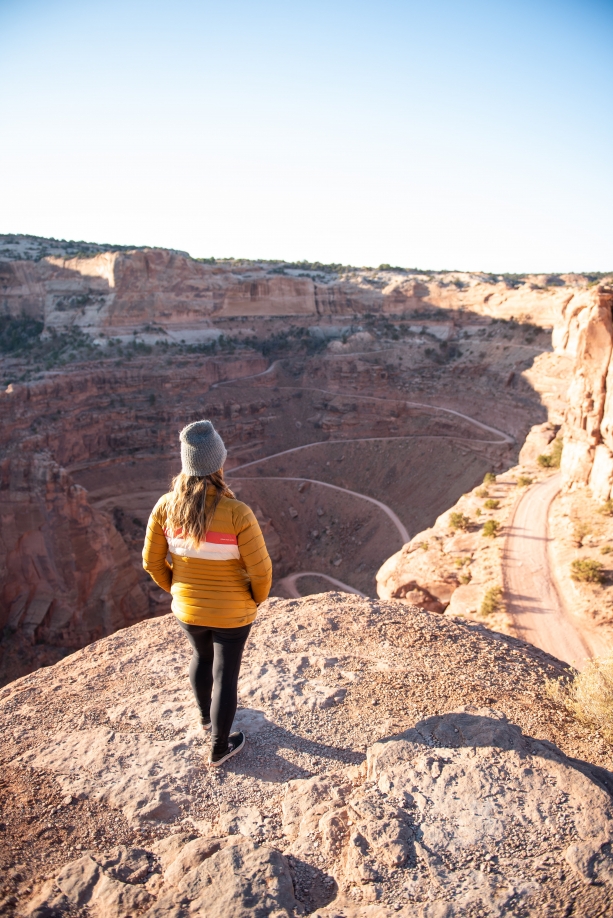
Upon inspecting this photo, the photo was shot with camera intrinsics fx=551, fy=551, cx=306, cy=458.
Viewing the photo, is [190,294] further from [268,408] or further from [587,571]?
[587,571]

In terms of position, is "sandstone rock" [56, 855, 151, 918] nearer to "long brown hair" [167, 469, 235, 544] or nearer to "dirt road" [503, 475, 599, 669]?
"long brown hair" [167, 469, 235, 544]

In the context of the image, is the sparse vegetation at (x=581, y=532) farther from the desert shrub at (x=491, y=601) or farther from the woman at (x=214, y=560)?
the woman at (x=214, y=560)

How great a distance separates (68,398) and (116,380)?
4.61 metres

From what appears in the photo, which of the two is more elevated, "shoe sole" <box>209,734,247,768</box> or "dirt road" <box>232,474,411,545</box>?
"shoe sole" <box>209,734,247,768</box>

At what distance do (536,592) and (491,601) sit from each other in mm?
1388

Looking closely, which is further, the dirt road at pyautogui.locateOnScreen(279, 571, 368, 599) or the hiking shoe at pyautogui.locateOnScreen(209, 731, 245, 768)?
the dirt road at pyautogui.locateOnScreen(279, 571, 368, 599)

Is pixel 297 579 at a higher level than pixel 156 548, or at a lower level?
lower

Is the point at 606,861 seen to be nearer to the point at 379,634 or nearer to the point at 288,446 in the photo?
the point at 379,634

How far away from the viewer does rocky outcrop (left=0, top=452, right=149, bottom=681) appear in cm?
2025

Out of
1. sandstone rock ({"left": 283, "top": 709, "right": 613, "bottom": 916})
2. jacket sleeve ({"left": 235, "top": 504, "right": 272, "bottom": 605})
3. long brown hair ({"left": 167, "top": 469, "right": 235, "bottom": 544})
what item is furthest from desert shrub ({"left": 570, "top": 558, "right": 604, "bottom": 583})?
long brown hair ({"left": 167, "top": 469, "right": 235, "bottom": 544})

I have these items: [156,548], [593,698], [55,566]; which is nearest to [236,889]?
[156,548]

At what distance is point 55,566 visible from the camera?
21375 mm

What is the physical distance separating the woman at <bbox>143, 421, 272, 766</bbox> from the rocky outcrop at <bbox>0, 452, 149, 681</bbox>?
692 inches

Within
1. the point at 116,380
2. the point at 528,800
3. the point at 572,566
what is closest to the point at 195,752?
the point at 528,800
